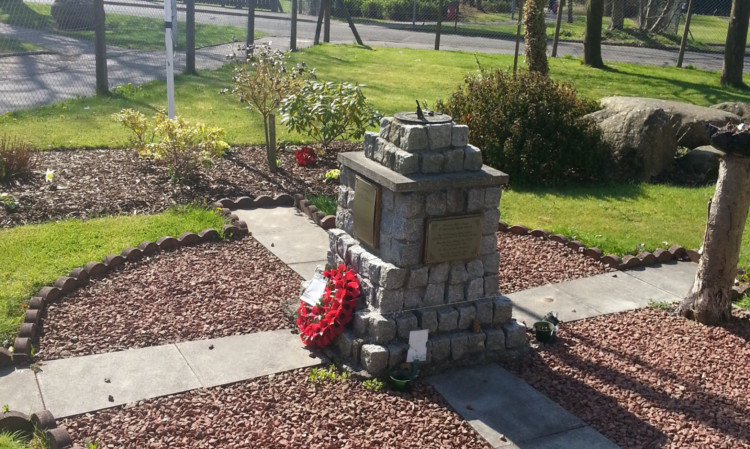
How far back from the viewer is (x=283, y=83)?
10766 mm

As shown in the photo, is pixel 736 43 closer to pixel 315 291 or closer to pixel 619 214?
pixel 619 214

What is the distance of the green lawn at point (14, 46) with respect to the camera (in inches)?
724

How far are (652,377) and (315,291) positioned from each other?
2.65 meters

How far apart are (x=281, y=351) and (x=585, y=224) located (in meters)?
4.79

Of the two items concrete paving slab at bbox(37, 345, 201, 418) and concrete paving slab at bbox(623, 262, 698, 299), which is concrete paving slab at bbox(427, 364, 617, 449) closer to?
concrete paving slab at bbox(37, 345, 201, 418)

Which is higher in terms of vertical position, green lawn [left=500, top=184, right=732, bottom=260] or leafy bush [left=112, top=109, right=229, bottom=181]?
leafy bush [left=112, top=109, right=229, bottom=181]

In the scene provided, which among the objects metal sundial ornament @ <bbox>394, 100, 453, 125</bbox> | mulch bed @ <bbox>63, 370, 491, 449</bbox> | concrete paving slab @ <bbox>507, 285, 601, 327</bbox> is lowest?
mulch bed @ <bbox>63, 370, 491, 449</bbox>

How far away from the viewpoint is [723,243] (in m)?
6.46

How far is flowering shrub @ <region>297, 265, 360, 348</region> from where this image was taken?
5758 mm

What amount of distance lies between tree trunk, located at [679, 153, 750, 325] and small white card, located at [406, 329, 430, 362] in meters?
2.66

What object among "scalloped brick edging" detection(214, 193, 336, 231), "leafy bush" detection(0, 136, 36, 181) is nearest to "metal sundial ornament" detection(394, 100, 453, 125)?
"scalloped brick edging" detection(214, 193, 336, 231)

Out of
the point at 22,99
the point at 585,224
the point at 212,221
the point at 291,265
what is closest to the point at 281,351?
the point at 291,265

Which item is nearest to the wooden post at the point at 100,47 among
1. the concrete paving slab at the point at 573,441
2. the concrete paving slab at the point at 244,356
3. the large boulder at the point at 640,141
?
the large boulder at the point at 640,141

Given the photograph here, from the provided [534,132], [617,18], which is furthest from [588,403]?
[617,18]
